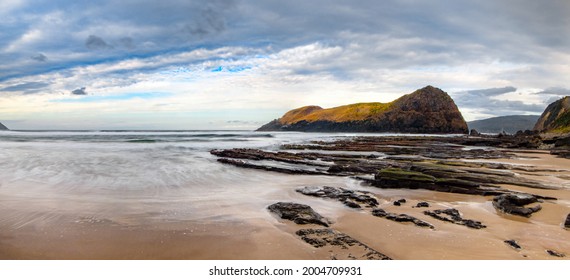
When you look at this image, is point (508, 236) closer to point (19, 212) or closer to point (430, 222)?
point (430, 222)

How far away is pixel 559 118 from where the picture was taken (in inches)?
2874

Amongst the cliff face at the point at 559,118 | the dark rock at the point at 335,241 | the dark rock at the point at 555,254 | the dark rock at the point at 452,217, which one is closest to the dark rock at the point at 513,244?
the dark rock at the point at 555,254

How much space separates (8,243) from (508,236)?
9407 millimetres

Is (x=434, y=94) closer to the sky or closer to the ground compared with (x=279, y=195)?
closer to the sky

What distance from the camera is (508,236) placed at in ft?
21.4

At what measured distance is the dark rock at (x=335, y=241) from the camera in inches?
214

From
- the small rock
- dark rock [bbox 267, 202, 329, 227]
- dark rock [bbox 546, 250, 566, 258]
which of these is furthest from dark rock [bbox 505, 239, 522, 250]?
dark rock [bbox 267, 202, 329, 227]

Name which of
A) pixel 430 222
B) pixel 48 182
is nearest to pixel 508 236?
pixel 430 222

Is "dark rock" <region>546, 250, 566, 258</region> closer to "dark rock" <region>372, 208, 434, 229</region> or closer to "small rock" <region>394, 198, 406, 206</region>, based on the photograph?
"dark rock" <region>372, 208, 434, 229</region>

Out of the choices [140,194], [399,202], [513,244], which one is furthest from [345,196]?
[140,194]

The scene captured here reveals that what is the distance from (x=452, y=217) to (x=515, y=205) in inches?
91.2

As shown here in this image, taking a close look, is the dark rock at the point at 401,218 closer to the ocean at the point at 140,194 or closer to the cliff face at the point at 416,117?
the ocean at the point at 140,194

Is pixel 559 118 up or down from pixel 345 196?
up

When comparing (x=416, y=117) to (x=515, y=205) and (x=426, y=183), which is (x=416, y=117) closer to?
(x=426, y=183)
